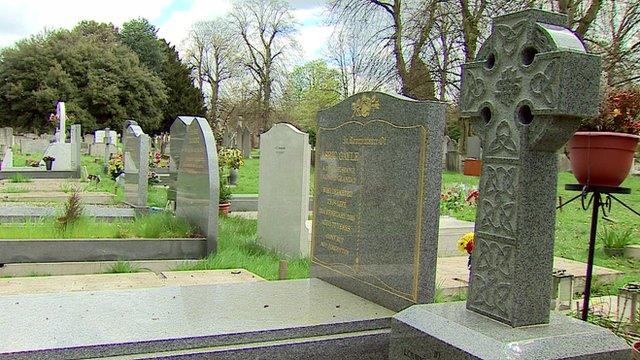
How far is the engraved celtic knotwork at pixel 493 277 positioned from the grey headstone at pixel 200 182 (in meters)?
4.83

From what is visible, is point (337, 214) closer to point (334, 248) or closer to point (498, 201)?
point (334, 248)

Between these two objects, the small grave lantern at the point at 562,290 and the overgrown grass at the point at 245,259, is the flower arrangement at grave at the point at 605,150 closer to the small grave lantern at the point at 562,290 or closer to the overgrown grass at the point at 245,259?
the small grave lantern at the point at 562,290

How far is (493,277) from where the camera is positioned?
10.3ft

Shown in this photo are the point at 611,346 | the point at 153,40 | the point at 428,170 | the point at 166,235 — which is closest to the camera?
the point at 611,346

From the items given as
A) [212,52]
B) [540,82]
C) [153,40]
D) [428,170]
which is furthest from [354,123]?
[153,40]

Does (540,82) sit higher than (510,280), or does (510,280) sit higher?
(540,82)

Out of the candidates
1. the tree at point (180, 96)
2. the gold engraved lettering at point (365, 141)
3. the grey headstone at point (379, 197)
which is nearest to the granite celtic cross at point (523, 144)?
the grey headstone at point (379, 197)

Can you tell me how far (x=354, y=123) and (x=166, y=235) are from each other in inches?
153

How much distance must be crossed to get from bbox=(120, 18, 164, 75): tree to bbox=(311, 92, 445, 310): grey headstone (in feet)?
151

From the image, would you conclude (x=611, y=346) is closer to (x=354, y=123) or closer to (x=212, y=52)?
(x=354, y=123)

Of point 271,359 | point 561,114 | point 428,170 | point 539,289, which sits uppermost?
point 561,114

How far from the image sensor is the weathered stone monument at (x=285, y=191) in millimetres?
8133

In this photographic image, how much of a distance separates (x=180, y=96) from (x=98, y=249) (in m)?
41.3

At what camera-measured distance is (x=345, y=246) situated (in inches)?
183
